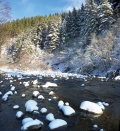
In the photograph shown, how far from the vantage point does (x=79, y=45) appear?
4388 cm

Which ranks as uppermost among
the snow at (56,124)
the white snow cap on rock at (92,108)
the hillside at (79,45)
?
the hillside at (79,45)

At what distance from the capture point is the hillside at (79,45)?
28.6m

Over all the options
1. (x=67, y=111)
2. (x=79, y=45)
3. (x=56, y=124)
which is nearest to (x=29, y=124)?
(x=56, y=124)

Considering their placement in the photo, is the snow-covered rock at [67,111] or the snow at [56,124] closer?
the snow at [56,124]

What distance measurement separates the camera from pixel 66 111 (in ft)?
25.4

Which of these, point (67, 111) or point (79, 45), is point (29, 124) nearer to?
point (67, 111)

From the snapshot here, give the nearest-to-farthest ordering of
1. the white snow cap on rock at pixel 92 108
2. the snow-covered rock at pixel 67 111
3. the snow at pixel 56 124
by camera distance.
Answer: the snow at pixel 56 124 → the snow-covered rock at pixel 67 111 → the white snow cap on rock at pixel 92 108

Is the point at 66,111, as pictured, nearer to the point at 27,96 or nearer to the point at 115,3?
the point at 27,96

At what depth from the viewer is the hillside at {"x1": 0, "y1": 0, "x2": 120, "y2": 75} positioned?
28.6m

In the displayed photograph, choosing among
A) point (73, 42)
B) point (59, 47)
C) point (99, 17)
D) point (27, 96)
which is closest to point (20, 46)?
point (59, 47)

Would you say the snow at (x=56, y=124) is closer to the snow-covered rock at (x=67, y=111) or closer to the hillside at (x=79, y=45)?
the snow-covered rock at (x=67, y=111)

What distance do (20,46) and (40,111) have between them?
44493 mm

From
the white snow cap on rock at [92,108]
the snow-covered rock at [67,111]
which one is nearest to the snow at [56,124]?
the snow-covered rock at [67,111]

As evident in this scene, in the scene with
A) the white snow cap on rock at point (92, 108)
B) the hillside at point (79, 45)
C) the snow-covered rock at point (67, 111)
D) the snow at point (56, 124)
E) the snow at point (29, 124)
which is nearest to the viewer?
the snow at point (29, 124)
